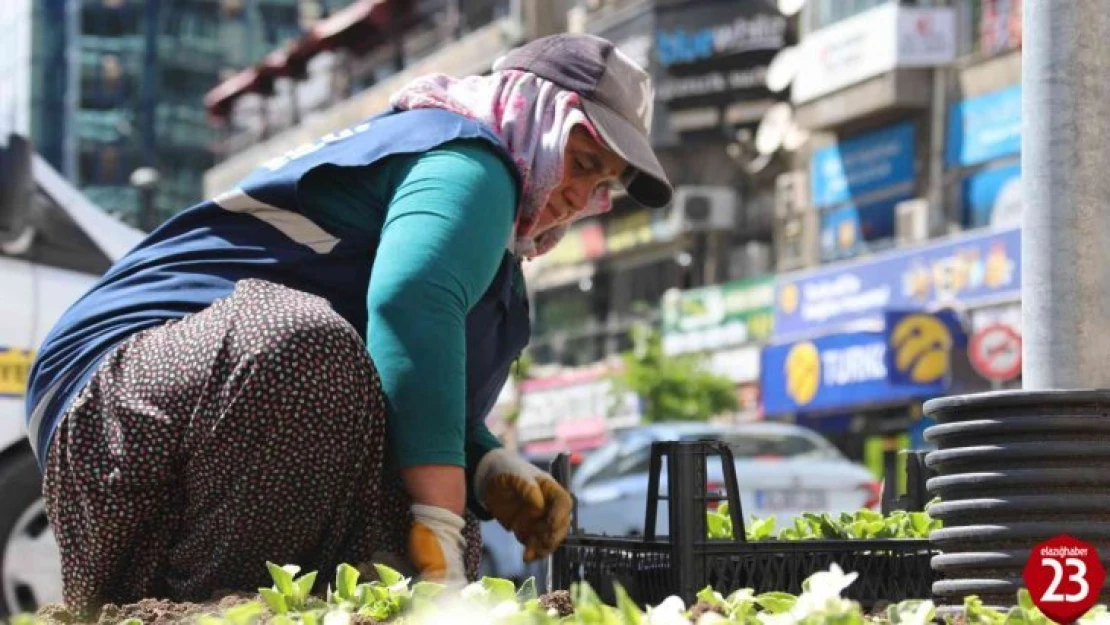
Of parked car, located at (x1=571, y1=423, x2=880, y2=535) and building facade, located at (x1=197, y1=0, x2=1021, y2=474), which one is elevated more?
building facade, located at (x1=197, y1=0, x2=1021, y2=474)

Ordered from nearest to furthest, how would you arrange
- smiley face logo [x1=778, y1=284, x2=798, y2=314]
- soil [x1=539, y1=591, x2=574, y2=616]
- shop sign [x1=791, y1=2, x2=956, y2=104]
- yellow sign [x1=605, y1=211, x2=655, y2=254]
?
soil [x1=539, y1=591, x2=574, y2=616], shop sign [x1=791, y1=2, x2=956, y2=104], smiley face logo [x1=778, y1=284, x2=798, y2=314], yellow sign [x1=605, y1=211, x2=655, y2=254]

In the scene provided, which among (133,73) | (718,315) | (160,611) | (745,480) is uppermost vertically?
(133,73)

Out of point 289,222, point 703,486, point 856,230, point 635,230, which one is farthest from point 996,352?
point 289,222

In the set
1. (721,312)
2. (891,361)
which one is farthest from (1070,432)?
(721,312)

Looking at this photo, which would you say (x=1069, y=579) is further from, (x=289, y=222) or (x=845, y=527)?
(x=845, y=527)

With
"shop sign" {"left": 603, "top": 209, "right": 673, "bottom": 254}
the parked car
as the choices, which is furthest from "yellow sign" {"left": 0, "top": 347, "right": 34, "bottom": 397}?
"shop sign" {"left": 603, "top": 209, "right": 673, "bottom": 254}

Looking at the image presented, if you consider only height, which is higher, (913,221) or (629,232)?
(629,232)

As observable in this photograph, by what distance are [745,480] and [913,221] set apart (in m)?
19.5

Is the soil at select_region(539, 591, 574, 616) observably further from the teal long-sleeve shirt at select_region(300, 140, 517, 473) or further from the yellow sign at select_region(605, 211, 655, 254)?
the yellow sign at select_region(605, 211, 655, 254)

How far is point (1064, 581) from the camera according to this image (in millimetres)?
2283

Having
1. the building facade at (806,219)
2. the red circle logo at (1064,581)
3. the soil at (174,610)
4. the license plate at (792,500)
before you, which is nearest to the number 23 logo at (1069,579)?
the red circle logo at (1064,581)

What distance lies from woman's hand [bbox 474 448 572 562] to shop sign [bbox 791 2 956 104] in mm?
30581

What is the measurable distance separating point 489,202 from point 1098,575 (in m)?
1.17

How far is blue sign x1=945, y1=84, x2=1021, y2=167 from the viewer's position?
31938 millimetres
